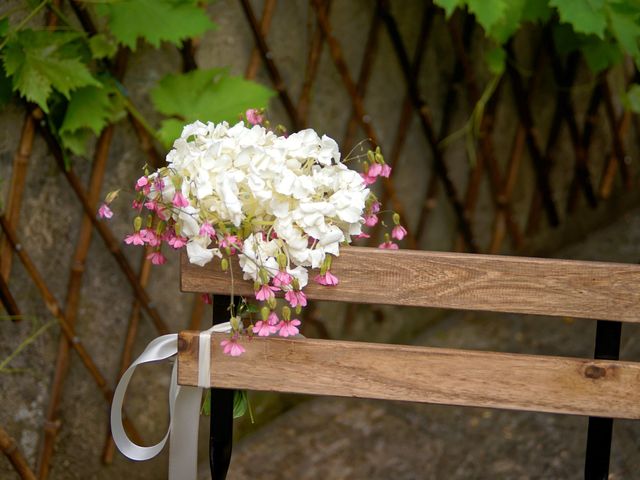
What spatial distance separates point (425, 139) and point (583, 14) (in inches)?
31.6

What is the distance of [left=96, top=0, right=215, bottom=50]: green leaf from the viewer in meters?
1.56

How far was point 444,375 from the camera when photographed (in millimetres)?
1093

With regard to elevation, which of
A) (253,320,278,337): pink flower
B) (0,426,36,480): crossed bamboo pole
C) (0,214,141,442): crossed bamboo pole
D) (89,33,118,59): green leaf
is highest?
(89,33,118,59): green leaf

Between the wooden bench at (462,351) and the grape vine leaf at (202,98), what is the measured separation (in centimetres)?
59

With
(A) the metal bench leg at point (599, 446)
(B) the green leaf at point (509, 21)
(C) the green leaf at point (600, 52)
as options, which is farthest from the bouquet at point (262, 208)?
(C) the green leaf at point (600, 52)

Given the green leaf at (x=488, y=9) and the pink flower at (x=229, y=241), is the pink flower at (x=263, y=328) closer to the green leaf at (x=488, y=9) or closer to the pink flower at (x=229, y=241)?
the pink flower at (x=229, y=241)

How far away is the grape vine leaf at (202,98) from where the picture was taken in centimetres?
163

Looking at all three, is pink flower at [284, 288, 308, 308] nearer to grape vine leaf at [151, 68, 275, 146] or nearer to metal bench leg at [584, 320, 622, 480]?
metal bench leg at [584, 320, 622, 480]

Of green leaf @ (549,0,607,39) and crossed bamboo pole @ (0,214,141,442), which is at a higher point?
green leaf @ (549,0,607,39)

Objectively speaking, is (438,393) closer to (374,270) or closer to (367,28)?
(374,270)

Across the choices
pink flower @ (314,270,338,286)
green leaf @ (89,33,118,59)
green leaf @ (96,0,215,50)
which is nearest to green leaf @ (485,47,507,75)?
green leaf @ (96,0,215,50)

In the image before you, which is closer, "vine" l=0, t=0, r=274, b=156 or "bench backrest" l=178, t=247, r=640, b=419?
"bench backrest" l=178, t=247, r=640, b=419

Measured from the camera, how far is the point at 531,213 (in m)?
2.72

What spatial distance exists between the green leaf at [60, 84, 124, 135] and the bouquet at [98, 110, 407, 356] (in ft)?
1.88
